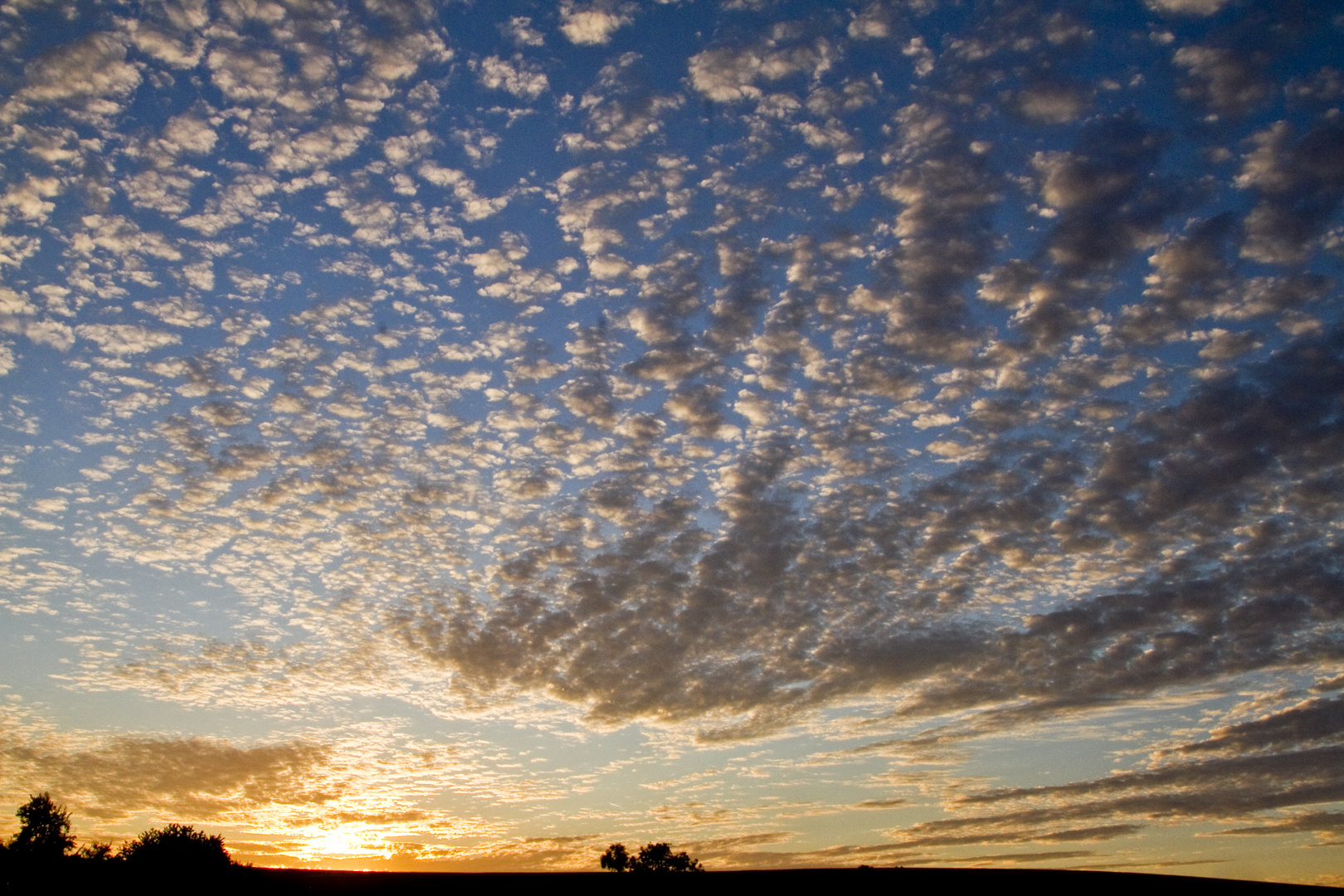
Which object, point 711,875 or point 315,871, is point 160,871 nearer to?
point 315,871

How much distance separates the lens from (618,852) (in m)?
130

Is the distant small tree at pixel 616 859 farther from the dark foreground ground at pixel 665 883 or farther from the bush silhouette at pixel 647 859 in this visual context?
the dark foreground ground at pixel 665 883

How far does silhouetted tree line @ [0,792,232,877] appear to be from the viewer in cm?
7006

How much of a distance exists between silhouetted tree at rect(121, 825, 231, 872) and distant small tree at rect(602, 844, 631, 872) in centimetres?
6411

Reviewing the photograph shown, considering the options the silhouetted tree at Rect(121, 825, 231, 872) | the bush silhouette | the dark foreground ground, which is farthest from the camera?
the bush silhouette

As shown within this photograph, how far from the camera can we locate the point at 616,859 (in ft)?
419

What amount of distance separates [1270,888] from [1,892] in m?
94.8

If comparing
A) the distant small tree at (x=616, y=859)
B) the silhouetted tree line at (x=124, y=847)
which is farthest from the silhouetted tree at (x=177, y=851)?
the distant small tree at (x=616, y=859)

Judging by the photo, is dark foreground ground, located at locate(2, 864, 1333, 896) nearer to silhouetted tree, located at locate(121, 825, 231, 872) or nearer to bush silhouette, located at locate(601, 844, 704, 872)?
silhouetted tree, located at locate(121, 825, 231, 872)

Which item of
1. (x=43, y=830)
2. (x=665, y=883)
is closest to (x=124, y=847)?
(x=43, y=830)

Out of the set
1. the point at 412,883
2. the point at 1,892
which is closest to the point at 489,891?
the point at 412,883

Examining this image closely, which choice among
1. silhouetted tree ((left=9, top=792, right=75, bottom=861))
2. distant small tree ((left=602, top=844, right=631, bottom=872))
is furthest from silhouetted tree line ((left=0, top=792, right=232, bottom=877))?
distant small tree ((left=602, top=844, right=631, bottom=872))

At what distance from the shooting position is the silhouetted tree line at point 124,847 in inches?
2758

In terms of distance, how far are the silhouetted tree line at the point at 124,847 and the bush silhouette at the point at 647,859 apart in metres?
64.7
